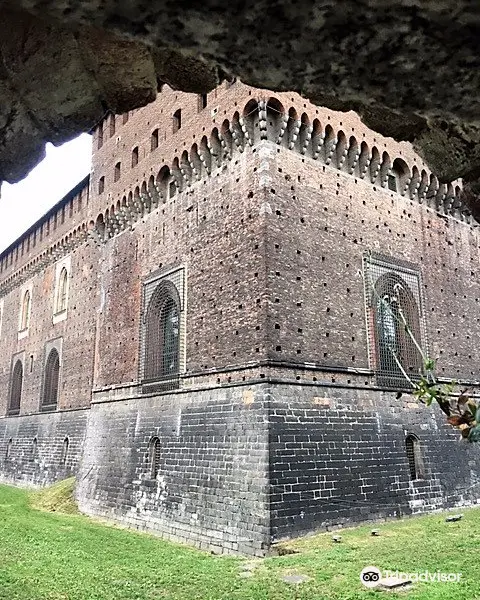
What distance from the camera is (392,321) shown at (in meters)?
13.5

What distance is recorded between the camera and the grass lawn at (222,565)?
272 inches

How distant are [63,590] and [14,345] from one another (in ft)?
68.0

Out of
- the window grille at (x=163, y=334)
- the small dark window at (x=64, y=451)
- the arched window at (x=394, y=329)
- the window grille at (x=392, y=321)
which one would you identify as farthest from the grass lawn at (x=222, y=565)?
the small dark window at (x=64, y=451)

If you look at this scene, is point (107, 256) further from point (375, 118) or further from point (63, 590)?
point (375, 118)

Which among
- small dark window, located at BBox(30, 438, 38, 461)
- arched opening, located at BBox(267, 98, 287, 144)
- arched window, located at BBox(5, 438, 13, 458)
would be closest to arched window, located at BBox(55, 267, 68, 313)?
small dark window, located at BBox(30, 438, 38, 461)

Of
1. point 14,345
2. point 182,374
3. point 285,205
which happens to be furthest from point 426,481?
point 14,345

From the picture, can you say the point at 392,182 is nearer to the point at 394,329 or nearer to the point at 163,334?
the point at 394,329

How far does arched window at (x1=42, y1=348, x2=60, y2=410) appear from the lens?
837 inches

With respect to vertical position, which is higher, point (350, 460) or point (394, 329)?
point (394, 329)

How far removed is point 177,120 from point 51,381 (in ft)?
38.9

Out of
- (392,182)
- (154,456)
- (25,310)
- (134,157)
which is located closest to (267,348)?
(154,456)

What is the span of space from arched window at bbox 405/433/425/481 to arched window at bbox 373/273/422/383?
142 cm

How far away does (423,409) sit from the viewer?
13.5 meters

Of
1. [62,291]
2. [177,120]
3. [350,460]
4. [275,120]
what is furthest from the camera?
[62,291]
